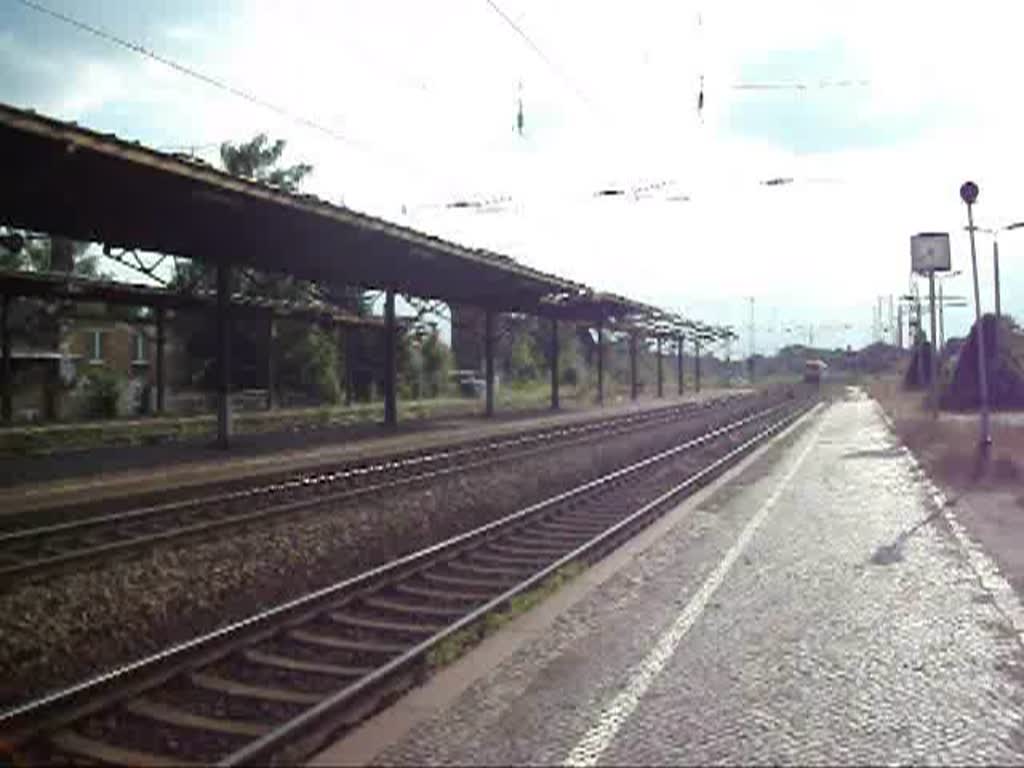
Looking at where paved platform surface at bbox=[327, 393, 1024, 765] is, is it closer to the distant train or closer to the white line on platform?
the white line on platform

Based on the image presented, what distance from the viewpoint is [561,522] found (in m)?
16.4

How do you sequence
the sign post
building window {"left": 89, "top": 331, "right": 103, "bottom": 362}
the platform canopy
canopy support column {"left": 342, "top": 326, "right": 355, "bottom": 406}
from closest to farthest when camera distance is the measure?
the platform canopy < the sign post < canopy support column {"left": 342, "top": 326, "right": 355, "bottom": 406} < building window {"left": 89, "top": 331, "right": 103, "bottom": 362}

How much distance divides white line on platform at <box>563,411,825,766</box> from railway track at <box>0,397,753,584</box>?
6.15 meters

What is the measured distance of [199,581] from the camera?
11641 mm

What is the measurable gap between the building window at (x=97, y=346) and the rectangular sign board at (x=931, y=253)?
4945 cm

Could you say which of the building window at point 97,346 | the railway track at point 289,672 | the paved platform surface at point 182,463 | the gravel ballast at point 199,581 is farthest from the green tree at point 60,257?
the railway track at point 289,672

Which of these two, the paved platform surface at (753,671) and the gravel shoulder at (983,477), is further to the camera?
the gravel shoulder at (983,477)

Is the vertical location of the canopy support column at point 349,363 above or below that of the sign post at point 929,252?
below

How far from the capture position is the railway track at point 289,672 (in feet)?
20.9

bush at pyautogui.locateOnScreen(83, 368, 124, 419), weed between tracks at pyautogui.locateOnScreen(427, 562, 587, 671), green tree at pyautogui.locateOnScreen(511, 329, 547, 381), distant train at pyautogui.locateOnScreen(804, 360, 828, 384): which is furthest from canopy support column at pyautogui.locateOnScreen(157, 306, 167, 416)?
distant train at pyautogui.locateOnScreen(804, 360, 828, 384)

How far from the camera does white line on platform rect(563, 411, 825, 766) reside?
20.0 ft

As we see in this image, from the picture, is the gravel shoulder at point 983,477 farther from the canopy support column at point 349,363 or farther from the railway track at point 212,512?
the canopy support column at point 349,363

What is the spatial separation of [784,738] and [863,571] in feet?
20.2

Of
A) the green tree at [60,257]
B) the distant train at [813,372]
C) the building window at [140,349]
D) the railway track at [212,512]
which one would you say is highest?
the green tree at [60,257]
